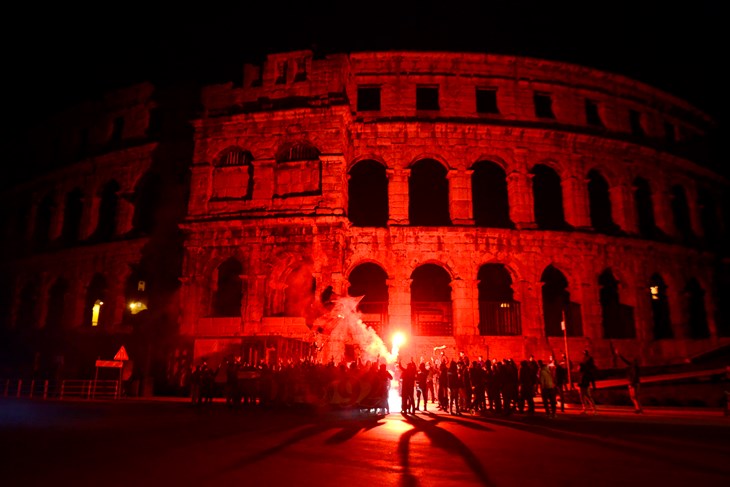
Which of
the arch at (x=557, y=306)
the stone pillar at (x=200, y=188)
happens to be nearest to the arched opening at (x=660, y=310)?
the arch at (x=557, y=306)

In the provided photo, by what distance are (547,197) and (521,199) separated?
2511 millimetres

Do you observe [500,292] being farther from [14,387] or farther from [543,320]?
[14,387]

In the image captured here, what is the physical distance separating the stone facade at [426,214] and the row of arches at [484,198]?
0.30 feet

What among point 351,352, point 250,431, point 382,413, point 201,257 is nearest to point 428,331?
point 351,352

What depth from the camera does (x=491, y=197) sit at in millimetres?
22859

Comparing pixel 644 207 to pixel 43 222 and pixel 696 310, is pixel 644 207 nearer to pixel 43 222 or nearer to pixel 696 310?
pixel 696 310

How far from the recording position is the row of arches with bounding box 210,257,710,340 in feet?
66.2

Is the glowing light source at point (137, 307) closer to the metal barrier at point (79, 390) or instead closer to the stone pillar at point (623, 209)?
the metal barrier at point (79, 390)

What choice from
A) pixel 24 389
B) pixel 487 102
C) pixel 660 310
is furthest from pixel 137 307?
pixel 660 310

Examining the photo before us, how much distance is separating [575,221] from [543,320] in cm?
479

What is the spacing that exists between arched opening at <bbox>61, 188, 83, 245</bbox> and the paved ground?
57.2ft

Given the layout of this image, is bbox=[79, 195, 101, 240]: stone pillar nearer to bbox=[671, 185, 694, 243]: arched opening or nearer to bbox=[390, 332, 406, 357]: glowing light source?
bbox=[390, 332, 406, 357]: glowing light source

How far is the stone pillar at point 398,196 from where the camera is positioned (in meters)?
20.2

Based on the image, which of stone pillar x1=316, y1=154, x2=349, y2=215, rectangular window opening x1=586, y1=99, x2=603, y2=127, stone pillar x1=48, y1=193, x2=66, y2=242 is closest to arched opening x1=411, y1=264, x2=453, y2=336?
stone pillar x1=316, y1=154, x2=349, y2=215
